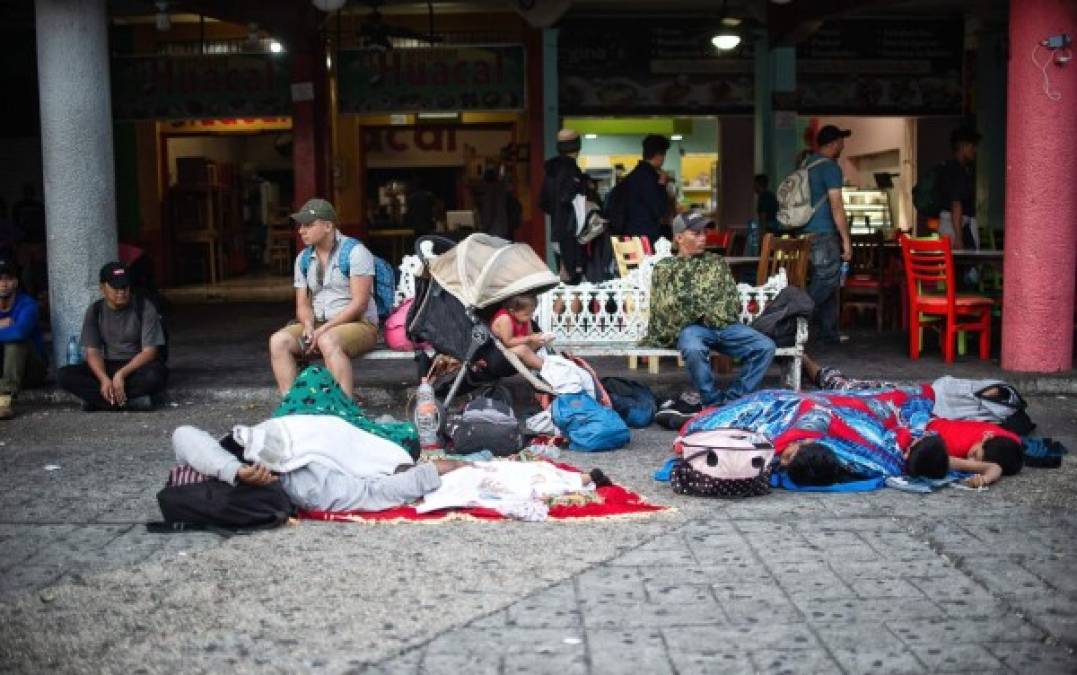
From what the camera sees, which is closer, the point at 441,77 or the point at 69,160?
Result: the point at 69,160

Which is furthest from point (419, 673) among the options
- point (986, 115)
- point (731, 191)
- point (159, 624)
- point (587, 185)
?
point (731, 191)

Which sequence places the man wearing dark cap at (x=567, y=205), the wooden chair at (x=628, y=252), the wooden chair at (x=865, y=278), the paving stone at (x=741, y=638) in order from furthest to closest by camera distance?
the wooden chair at (x=865, y=278), the man wearing dark cap at (x=567, y=205), the wooden chair at (x=628, y=252), the paving stone at (x=741, y=638)

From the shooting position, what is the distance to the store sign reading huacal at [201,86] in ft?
56.0

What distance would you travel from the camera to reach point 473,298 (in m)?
7.89

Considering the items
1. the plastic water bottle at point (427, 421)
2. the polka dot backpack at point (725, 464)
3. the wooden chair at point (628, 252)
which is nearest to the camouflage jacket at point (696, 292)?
the wooden chair at point (628, 252)

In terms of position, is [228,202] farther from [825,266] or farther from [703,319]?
[703,319]

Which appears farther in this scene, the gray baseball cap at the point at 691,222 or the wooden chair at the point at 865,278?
the wooden chair at the point at 865,278

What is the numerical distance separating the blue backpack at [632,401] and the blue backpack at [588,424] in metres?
0.70

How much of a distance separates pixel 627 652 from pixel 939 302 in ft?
23.6

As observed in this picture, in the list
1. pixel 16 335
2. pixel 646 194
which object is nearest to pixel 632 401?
pixel 646 194

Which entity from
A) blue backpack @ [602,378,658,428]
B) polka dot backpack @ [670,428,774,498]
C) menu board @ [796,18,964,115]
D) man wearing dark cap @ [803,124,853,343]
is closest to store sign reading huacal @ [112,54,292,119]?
menu board @ [796,18,964,115]

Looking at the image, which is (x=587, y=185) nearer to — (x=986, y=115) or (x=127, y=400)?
(x=127, y=400)

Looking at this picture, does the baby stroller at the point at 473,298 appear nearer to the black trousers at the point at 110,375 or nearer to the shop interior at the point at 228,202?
the black trousers at the point at 110,375

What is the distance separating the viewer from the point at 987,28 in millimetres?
17703
